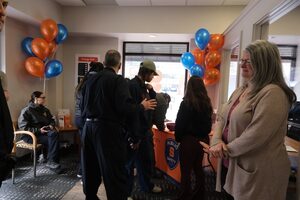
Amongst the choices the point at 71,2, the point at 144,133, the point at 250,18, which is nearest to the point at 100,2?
the point at 71,2

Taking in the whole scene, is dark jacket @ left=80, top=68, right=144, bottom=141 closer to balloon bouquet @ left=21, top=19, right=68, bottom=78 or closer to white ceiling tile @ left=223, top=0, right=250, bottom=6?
balloon bouquet @ left=21, top=19, right=68, bottom=78

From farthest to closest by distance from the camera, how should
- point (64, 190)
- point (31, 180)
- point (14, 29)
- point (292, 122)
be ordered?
point (14, 29), point (31, 180), point (64, 190), point (292, 122)

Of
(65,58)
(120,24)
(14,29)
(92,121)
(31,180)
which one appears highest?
(120,24)

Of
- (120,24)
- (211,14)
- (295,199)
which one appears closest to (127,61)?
(120,24)

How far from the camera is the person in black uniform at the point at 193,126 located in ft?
6.88

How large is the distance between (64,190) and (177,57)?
132 inches

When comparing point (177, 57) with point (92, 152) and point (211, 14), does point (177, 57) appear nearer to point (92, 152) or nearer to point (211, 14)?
point (211, 14)

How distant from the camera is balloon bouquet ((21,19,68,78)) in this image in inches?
134

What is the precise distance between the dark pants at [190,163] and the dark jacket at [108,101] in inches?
24.7

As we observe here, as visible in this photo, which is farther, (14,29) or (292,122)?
(14,29)

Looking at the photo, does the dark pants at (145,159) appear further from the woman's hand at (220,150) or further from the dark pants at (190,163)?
the woman's hand at (220,150)

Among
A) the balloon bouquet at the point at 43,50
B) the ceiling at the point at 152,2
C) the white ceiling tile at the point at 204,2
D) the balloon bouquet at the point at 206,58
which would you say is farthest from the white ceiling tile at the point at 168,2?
the balloon bouquet at the point at 43,50

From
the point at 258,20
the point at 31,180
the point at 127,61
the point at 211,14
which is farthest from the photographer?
the point at 127,61

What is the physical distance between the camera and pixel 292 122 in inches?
78.5
